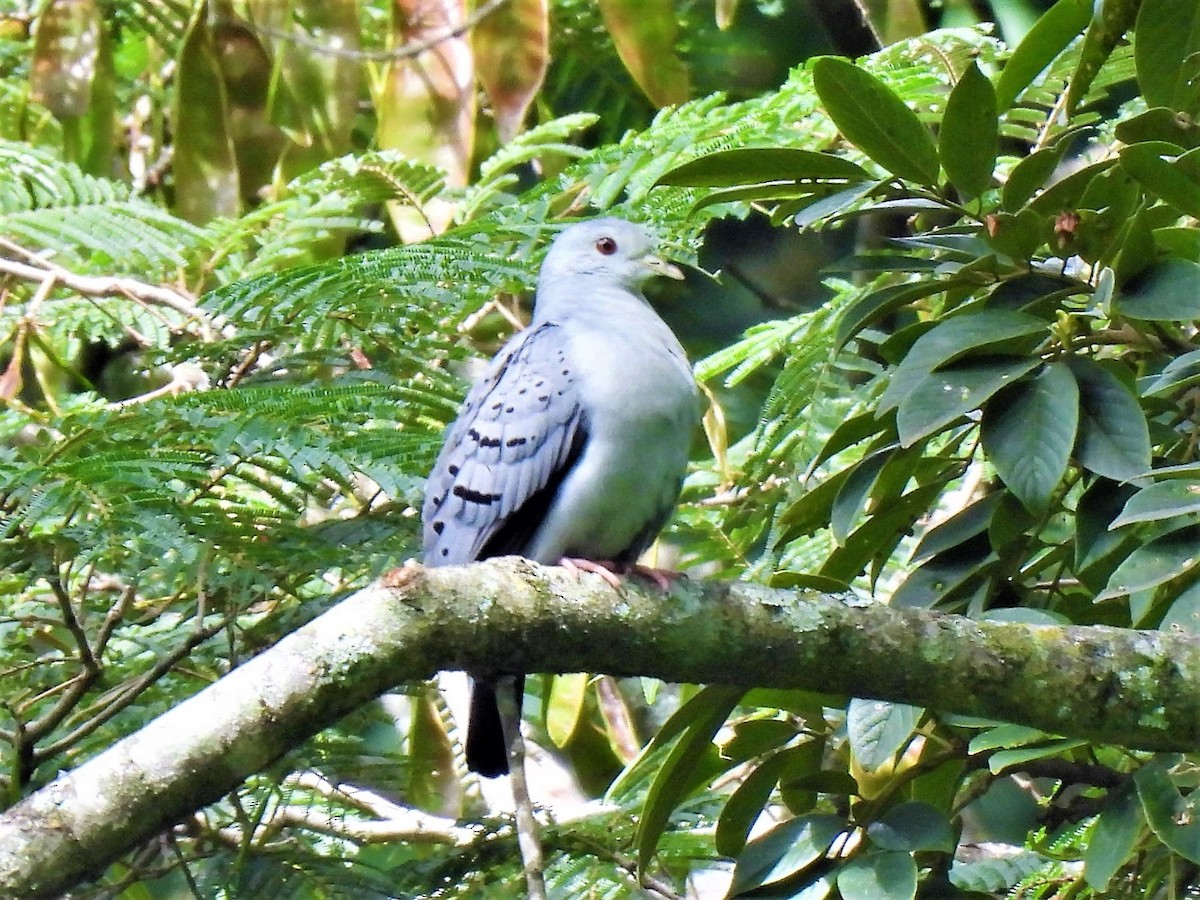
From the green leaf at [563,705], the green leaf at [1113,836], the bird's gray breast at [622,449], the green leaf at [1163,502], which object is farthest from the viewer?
the green leaf at [563,705]

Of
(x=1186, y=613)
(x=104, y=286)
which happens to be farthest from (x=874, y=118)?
(x=104, y=286)

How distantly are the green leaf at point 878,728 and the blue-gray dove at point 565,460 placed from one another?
597 mm

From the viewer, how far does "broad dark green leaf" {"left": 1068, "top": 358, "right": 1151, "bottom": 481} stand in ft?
7.01

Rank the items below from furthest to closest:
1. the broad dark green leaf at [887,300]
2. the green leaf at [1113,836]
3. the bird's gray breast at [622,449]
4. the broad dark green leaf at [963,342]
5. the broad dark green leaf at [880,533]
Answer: the bird's gray breast at [622,449] → the broad dark green leaf at [880,533] → the broad dark green leaf at [887,300] → the broad dark green leaf at [963,342] → the green leaf at [1113,836]

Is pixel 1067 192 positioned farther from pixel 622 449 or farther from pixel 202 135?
pixel 202 135

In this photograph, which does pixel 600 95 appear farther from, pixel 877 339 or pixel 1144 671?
pixel 1144 671

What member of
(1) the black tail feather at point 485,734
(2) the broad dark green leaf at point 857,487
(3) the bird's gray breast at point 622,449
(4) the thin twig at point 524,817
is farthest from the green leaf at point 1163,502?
(1) the black tail feather at point 485,734

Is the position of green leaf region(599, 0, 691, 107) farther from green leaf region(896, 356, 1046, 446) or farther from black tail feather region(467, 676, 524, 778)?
→ green leaf region(896, 356, 1046, 446)

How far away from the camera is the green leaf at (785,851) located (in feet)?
7.45

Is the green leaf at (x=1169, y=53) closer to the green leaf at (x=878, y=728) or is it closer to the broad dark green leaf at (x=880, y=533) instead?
the broad dark green leaf at (x=880, y=533)

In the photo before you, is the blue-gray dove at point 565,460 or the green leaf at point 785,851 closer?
the green leaf at point 785,851

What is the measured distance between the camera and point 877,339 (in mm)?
2891

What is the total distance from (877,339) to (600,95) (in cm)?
310

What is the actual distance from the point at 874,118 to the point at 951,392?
480 mm
